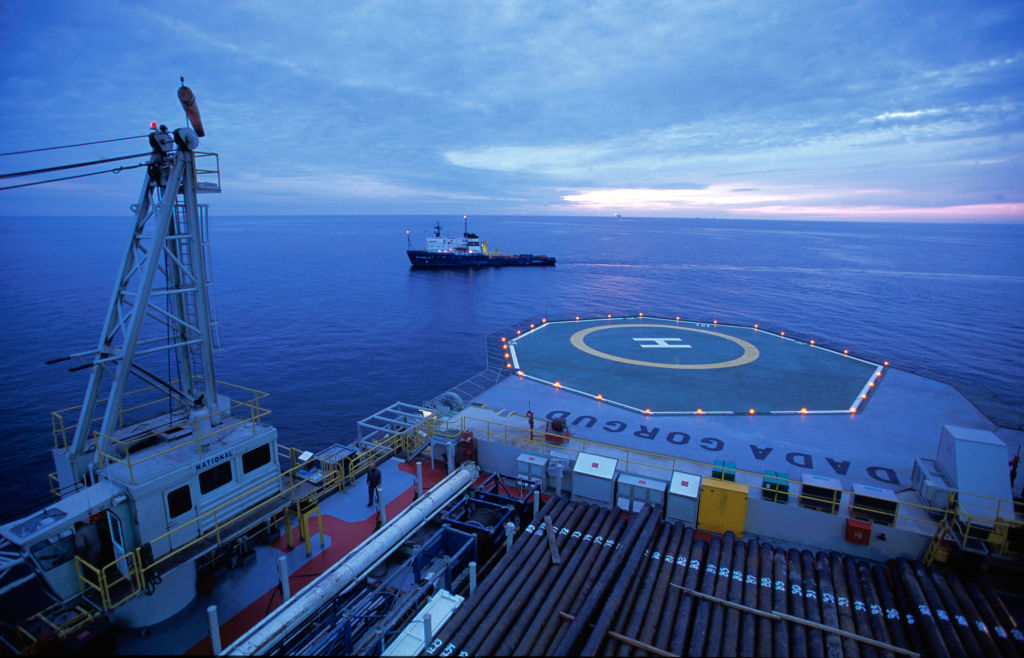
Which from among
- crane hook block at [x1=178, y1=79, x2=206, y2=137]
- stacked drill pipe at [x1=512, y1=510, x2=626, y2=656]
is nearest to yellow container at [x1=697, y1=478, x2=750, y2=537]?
stacked drill pipe at [x1=512, y1=510, x2=626, y2=656]

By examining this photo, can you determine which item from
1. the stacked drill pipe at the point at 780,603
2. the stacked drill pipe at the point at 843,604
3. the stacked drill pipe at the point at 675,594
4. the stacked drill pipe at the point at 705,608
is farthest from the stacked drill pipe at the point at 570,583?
the stacked drill pipe at the point at 843,604

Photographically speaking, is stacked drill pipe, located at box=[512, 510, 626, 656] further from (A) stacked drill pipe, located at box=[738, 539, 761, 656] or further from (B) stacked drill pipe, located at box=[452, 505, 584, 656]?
(A) stacked drill pipe, located at box=[738, 539, 761, 656]

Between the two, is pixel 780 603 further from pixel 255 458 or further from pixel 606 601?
pixel 255 458

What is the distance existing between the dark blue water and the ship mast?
17.7 m

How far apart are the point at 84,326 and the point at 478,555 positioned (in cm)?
5878

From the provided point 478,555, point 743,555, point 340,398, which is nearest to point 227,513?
point 478,555

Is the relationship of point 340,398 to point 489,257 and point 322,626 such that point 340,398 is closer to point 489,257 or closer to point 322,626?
point 322,626

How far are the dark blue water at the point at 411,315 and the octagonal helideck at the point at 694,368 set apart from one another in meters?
7.27

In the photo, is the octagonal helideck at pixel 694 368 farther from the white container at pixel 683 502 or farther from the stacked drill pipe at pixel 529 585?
the stacked drill pipe at pixel 529 585

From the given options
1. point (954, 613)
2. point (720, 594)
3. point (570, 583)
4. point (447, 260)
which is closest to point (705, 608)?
point (720, 594)

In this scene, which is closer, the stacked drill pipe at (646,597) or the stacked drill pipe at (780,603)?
the stacked drill pipe at (780,603)

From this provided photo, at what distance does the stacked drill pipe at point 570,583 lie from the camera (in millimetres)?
9156

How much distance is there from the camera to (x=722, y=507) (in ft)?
48.5

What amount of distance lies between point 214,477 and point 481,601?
23.7 ft
